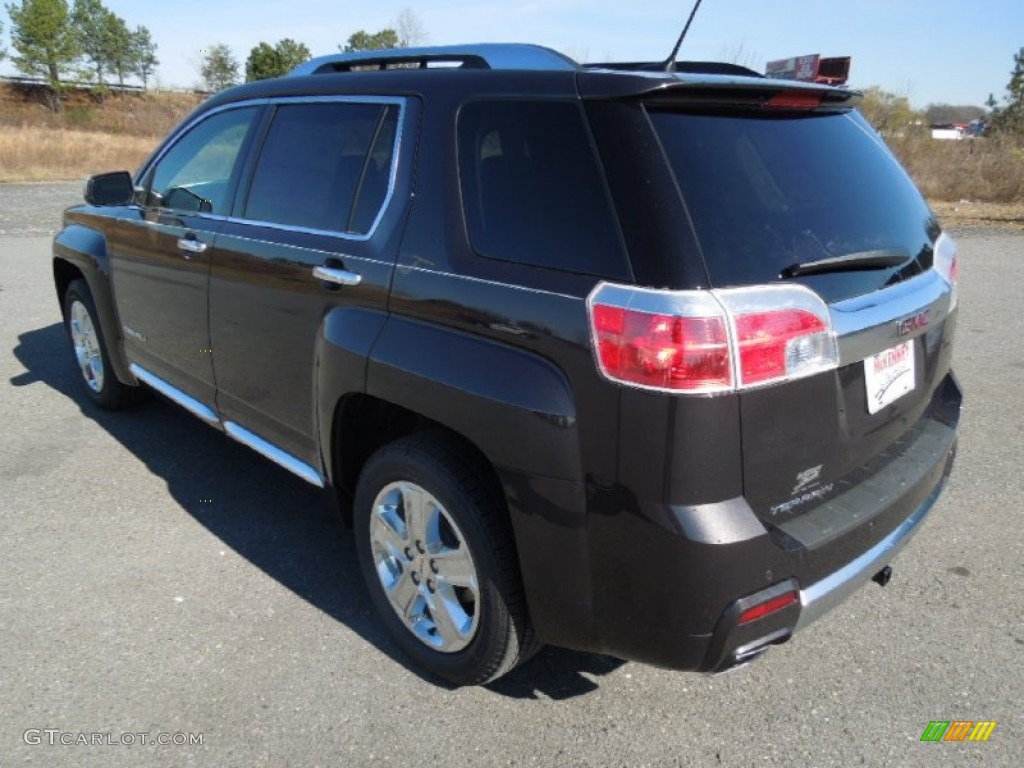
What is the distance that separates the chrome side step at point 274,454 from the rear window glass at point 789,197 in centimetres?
180

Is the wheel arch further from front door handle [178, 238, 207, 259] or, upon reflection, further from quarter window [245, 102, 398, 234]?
quarter window [245, 102, 398, 234]

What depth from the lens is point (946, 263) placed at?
273 cm

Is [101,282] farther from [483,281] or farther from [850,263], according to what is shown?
[850,263]

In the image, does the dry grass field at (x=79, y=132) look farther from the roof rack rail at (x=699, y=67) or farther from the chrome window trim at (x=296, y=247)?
Answer: the roof rack rail at (x=699, y=67)

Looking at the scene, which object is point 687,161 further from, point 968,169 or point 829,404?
point 968,169

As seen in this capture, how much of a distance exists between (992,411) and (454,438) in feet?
13.3

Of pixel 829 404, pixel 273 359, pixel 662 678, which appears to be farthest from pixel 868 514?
pixel 273 359

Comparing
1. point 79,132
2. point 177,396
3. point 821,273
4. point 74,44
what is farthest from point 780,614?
point 74,44

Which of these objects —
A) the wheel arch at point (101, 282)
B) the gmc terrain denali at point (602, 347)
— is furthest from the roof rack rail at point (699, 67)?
the wheel arch at point (101, 282)

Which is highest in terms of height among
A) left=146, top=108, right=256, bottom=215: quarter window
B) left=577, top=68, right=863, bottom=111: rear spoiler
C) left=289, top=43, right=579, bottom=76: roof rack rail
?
left=289, top=43, right=579, bottom=76: roof rack rail

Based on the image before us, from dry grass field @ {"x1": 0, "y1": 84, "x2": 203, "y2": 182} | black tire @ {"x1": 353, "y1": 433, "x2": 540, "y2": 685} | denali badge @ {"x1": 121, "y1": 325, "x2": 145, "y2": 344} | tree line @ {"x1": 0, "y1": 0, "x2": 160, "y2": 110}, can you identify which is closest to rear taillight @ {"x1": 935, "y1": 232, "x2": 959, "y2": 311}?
black tire @ {"x1": 353, "y1": 433, "x2": 540, "y2": 685}

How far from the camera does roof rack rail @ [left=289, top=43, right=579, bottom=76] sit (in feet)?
7.95

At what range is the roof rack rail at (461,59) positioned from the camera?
2.42 metres

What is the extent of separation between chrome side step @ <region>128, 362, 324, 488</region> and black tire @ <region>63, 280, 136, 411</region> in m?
0.41
